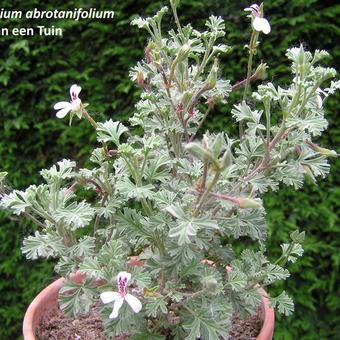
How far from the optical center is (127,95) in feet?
5.67

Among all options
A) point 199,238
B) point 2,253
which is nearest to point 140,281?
point 199,238

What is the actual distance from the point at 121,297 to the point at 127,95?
1047mm

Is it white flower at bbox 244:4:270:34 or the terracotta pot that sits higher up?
white flower at bbox 244:4:270:34

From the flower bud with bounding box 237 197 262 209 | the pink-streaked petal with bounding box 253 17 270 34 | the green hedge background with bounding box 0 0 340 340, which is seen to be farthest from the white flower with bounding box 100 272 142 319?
the green hedge background with bounding box 0 0 340 340

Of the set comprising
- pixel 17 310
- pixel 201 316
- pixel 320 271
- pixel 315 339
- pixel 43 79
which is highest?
pixel 201 316

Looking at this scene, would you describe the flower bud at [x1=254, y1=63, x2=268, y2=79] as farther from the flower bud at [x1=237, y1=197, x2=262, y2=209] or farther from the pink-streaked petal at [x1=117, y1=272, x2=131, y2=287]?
the pink-streaked petal at [x1=117, y1=272, x2=131, y2=287]

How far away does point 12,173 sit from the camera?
5.81 ft

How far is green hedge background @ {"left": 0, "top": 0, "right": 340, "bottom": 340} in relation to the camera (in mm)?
1609

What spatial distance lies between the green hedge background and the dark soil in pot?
62 centimetres

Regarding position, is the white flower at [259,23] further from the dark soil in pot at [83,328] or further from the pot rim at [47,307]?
the dark soil in pot at [83,328]

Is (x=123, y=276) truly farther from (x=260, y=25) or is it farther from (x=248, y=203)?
(x=260, y=25)

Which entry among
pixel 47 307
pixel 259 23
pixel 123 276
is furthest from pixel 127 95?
pixel 123 276

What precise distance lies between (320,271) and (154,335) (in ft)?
3.23

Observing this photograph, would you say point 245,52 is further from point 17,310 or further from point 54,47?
point 17,310
